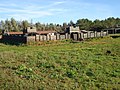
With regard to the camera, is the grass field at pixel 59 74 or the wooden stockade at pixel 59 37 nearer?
the grass field at pixel 59 74

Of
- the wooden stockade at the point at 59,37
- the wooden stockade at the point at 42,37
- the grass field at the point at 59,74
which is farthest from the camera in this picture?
the wooden stockade at the point at 59,37

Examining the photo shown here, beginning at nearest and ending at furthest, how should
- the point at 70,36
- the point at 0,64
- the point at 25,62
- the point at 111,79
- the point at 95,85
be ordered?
1. the point at 95,85
2. the point at 111,79
3. the point at 0,64
4. the point at 25,62
5. the point at 70,36

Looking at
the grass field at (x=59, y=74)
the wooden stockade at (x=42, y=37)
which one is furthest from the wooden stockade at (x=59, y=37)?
the grass field at (x=59, y=74)

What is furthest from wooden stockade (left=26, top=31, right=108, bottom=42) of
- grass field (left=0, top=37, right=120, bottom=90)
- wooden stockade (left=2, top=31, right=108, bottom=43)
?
grass field (left=0, top=37, right=120, bottom=90)

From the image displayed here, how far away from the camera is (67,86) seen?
12766 millimetres

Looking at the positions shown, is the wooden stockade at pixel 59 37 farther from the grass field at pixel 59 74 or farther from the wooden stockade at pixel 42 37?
the grass field at pixel 59 74

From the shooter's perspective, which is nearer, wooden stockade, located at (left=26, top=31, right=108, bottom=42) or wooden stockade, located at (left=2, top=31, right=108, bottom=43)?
wooden stockade, located at (left=2, top=31, right=108, bottom=43)

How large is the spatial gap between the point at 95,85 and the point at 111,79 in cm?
150

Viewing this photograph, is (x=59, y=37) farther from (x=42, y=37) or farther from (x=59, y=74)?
(x=59, y=74)

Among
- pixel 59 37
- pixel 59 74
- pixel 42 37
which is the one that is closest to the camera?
pixel 59 74

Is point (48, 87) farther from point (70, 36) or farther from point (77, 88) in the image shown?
point (70, 36)

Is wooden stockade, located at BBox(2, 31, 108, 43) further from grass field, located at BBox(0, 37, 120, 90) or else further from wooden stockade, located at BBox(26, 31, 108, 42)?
grass field, located at BBox(0, 37, 120, 90)

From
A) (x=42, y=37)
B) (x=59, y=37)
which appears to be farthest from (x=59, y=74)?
(x=59, y=37)

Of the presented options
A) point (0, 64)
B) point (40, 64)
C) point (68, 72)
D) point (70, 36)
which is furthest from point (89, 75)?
point (70, 36)
